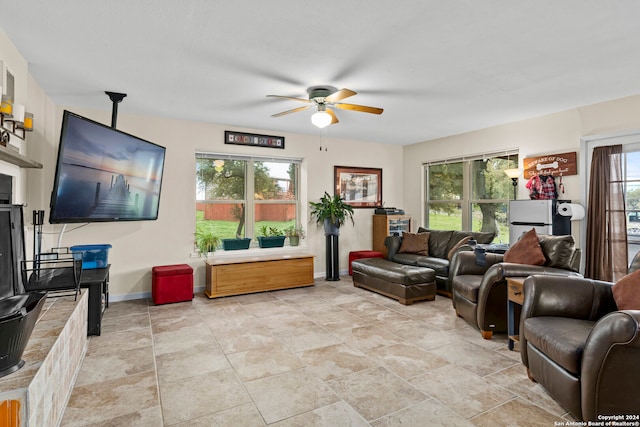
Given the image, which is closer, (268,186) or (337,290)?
(337,290)

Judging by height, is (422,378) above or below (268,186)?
below

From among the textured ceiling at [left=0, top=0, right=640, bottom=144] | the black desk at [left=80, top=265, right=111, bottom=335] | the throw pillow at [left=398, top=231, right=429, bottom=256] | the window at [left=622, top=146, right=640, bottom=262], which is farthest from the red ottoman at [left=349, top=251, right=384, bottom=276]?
the black desk at [left=80, top=265, right=111, bottom=335]

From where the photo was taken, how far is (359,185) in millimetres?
6590

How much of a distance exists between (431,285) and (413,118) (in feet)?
7.53

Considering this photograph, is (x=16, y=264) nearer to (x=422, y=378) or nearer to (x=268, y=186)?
(x=422, y=378)

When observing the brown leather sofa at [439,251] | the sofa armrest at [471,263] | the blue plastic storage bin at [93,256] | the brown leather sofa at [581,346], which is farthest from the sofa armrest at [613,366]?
the blue plastic storage bin at [93,256]

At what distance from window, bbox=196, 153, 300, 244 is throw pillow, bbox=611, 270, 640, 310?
15.1 feet

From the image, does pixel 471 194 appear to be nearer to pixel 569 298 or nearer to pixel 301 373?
pixel 569 298

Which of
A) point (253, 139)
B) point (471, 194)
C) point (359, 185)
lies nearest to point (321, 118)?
point (253, 139)

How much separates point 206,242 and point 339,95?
298cm

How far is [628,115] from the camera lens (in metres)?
3.88

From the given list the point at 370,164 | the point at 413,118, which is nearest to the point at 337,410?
the point at 413,118

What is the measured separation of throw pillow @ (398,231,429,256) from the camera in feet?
18.4

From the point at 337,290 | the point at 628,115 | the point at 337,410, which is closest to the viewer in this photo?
the point at 337,410
